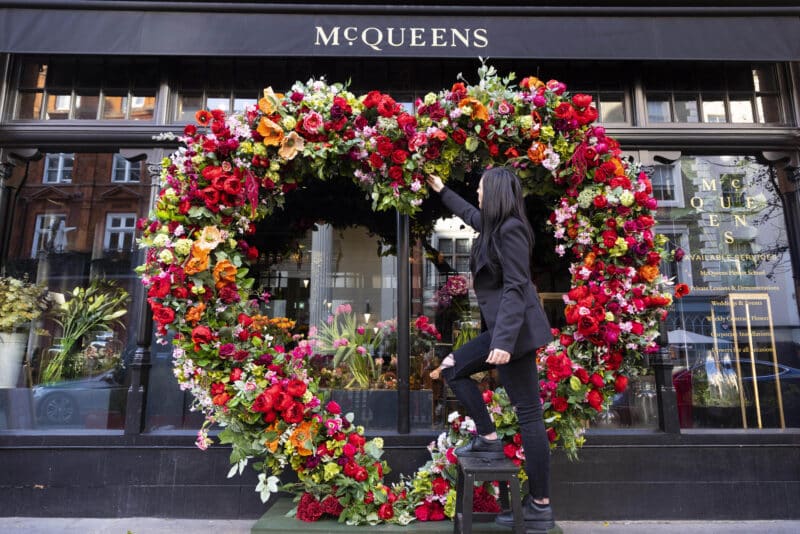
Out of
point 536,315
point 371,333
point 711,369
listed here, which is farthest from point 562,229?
point 711,369

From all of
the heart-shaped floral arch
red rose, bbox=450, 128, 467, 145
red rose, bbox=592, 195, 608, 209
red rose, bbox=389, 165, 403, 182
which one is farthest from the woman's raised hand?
red rose, bbox=592, 195, 608, 209

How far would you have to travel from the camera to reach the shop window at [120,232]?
527 cm

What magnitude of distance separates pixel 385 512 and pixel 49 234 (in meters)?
4.54

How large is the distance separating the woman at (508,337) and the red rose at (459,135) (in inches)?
26.7

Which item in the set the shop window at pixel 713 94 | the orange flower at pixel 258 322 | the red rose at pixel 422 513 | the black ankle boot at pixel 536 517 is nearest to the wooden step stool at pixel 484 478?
the black ankle boot at pixel 536 517

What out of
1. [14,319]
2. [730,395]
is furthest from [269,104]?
[730,395]

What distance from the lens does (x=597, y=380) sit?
3.34 m

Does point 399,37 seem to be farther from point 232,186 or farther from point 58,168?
point 58,168

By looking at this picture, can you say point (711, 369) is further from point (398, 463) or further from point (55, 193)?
point (55, 193)

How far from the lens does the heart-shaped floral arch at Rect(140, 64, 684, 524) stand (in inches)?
133

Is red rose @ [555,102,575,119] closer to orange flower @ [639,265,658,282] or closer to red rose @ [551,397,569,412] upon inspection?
orange flower @ [639,265,658,282]

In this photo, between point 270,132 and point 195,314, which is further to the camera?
point 270,132

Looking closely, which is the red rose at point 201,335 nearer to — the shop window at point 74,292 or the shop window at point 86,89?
the shop window at point 74,292

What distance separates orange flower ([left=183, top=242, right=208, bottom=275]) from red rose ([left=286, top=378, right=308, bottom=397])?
98 centimetres
